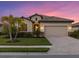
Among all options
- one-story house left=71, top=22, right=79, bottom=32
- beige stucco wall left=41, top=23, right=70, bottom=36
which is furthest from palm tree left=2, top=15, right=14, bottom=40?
one-story house left=71, top=22, right=79, bottom=32

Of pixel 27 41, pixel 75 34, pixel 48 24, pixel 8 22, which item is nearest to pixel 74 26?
pixel 75 34

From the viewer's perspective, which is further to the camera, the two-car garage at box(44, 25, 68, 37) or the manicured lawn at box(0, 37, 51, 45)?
the two-car garage at box(44, 25, 68, 37)

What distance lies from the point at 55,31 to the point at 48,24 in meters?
0.82

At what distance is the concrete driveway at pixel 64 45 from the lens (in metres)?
16.4

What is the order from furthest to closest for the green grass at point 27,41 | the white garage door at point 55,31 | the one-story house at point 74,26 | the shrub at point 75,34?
the shrub at point 75,34, the white garage door at point 55,31, the one-story house at point 74,26, the green grass at point 27,41

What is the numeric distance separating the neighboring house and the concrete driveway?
0.58 m

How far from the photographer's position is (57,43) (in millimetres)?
18719

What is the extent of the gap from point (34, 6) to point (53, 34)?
329cm

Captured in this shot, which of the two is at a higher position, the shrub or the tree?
the tree

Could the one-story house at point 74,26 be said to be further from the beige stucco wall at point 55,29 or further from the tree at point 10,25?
the tree at point 10,25

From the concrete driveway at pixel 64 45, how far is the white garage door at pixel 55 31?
15.5 inches

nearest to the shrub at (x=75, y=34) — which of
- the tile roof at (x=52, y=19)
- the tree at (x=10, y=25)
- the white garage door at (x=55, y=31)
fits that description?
the white garage door at (x=55, y=31)

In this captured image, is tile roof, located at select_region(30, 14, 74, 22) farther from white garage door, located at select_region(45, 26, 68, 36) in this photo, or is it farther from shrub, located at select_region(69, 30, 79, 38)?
shrub, located at select_region(69, 30, 79, 38)

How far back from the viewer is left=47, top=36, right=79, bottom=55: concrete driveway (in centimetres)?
1638
